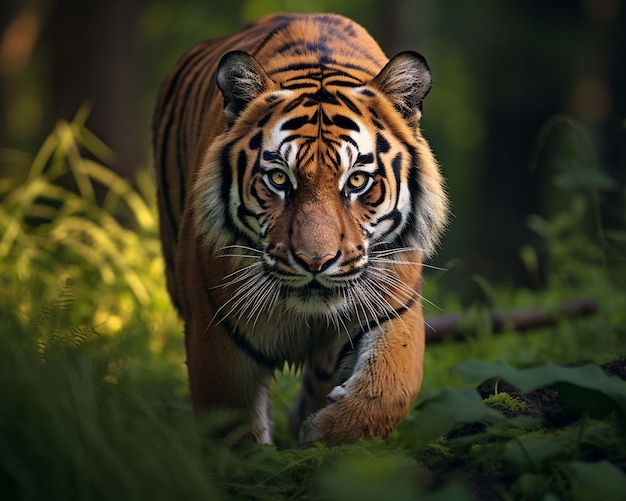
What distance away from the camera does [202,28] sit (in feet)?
61.3

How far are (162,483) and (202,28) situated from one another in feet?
57.2

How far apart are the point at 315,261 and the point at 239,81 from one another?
0.86 m

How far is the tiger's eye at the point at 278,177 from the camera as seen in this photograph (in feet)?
10.7

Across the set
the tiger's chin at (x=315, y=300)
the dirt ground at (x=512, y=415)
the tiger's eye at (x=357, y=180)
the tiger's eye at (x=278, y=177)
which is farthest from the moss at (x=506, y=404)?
the tiger's eye at (x=278, y=177)

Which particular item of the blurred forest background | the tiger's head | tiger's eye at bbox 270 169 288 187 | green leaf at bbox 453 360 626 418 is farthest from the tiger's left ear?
green leaf at bbox 453 360 626 418

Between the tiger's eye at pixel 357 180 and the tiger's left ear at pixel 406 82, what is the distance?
0.42m

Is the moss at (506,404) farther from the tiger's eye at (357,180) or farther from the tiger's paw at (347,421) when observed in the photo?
the tiger's eye at (357,180)

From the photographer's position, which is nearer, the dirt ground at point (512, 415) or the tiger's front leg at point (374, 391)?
the dirt ground at point (512, 415)

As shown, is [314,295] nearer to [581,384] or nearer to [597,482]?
[581,384]

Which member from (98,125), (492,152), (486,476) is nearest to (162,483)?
(486,476)

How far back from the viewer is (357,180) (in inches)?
129

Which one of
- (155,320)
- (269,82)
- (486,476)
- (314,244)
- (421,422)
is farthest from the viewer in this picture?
(155,320)

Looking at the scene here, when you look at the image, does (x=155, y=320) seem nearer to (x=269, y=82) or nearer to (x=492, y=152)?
(x=269, y=82)

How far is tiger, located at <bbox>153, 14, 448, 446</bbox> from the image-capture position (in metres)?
3.20
